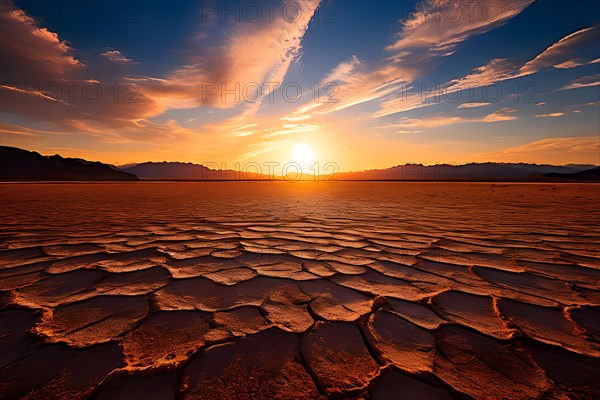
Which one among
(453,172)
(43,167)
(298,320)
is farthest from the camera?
(453,172)

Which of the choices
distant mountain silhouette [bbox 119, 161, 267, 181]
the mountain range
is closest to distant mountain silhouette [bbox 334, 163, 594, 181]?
the mountain range

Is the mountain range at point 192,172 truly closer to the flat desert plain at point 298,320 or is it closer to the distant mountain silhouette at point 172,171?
the distant mountain silhouette at point 172,171

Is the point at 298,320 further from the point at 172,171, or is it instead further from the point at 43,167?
the point at 172,171

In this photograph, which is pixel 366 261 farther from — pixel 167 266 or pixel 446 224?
pixel 446 224

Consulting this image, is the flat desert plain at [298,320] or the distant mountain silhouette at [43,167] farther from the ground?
the distant mountain silhouette at [43,167]

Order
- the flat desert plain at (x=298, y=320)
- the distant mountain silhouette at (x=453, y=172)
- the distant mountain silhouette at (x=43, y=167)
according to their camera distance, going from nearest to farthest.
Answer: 1. the flat desert plain at (x=298, y=320)
2. the distant mountain silhouette at (x=43, y=167)
3. the distant mountain silhouette at (x=453, y=172)

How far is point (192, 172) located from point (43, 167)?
215ft

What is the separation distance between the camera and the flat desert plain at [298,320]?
73 cm

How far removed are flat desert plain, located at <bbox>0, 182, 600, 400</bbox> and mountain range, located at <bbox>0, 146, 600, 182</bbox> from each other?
4358 centimetres

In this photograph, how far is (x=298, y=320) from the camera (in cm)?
105

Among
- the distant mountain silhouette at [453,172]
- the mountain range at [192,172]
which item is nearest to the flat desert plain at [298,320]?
the mountain range at [192,172]

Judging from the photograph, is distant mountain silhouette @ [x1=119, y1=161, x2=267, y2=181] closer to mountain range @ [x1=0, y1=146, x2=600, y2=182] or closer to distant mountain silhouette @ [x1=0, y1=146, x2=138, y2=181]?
mountain range @ [x1=0, y1=146, x2=600, y2=182]

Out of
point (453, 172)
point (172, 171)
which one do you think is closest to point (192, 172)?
point (172, 171)

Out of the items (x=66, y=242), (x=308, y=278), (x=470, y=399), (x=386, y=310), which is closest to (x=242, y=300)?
(x=308, y=278)
